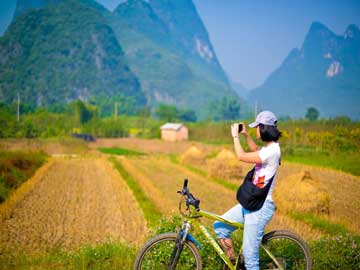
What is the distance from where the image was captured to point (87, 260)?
4.75 m

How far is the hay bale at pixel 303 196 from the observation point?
31.9ft

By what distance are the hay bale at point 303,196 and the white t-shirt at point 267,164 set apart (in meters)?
6.72

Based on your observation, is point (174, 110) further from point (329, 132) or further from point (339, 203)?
point (339, 203)

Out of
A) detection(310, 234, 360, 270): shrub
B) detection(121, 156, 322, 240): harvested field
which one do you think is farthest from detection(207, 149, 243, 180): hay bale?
detection(310, 234, 360, 270): shrub

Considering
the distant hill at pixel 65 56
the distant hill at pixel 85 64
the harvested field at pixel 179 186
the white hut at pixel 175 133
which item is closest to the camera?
the harvested field at pixel 179 186

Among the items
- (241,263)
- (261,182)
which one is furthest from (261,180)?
(241,263)

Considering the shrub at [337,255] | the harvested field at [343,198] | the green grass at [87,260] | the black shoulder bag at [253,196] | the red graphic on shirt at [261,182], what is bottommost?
the harvested field at [343,198]

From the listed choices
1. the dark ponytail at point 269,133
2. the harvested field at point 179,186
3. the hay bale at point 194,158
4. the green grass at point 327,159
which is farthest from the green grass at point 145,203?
the green grass at point 327,159

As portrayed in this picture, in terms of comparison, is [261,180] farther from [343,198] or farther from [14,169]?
[14,169]

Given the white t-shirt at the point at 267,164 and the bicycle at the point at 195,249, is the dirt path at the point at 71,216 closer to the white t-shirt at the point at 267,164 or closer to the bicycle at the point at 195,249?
the bicycle at the point at 195,249

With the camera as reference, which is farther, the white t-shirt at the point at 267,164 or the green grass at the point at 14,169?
the green grass at the point at 14,169

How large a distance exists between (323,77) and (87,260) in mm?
91006

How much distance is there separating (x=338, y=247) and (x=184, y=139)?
40.5m

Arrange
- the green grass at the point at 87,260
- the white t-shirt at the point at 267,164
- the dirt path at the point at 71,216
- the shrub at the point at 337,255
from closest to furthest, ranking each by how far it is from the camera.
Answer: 1. the white t-shirt at the point at 267,164
2. the shrub at the point at 337,255
3. the green grass at the point at 87,260
4. the dirt path at the point at 71,216
